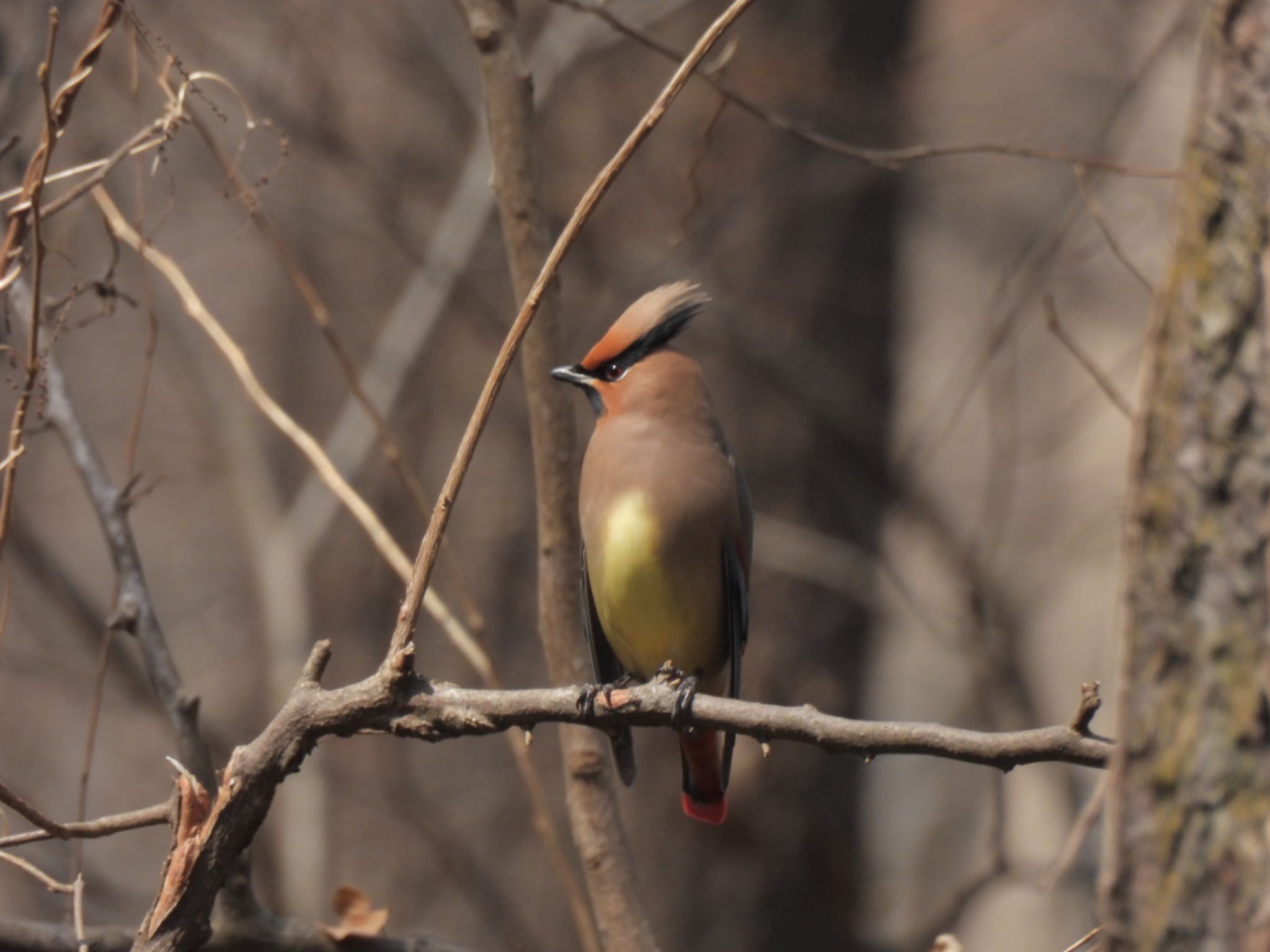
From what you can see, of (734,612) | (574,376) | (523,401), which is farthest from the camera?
(523,401)

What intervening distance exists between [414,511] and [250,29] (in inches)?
75.8

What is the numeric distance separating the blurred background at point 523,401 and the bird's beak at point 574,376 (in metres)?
1.73

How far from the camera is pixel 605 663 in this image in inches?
140

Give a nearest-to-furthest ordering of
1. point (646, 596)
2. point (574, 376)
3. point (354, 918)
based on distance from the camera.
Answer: point (354, 918)
point (574, 376)
point (646, 596)

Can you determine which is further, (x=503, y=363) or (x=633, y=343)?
(x=633, y=343)

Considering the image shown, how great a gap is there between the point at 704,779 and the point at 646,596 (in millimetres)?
552

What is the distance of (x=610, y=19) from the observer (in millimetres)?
2668

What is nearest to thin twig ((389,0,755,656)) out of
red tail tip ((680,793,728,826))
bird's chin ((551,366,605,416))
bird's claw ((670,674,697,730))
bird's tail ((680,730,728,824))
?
bird's claw ((670,674,697,730))

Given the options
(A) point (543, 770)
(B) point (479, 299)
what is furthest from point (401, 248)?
(A) point (543, 770)

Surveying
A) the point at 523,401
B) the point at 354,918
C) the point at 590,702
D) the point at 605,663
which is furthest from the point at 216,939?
the point at 523,401

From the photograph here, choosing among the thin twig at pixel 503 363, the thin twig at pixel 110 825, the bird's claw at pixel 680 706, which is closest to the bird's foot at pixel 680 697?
the bird's claw at pixel 680 706

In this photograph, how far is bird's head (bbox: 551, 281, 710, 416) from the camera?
3.34 m

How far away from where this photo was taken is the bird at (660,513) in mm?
3221

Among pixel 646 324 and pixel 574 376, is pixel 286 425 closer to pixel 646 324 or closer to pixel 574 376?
pixel 574 376
